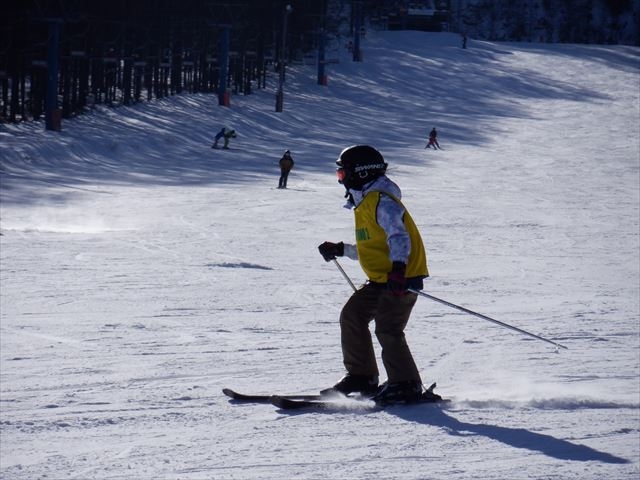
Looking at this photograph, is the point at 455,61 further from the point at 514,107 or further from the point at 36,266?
the point at 36,266

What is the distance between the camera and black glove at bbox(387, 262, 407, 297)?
16.7 feet

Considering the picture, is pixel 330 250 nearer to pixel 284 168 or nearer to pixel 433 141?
pixel 284 168

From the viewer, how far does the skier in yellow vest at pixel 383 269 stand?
17.1ft

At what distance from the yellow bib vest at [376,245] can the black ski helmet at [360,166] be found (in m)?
0.10

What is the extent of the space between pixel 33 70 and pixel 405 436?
2807cm

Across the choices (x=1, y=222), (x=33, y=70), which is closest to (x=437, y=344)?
(x=1, y=222)

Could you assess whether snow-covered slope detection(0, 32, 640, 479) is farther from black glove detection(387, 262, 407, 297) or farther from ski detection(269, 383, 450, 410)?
black glove detection(387, 262, 407, 297)

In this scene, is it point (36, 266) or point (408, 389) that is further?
point (36, 266)

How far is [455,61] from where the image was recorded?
61750 mm

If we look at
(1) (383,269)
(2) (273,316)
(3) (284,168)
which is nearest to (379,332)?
(1) (383,269)

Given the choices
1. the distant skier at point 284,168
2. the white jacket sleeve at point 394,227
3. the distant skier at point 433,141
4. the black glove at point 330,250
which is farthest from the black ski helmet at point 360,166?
the distant skier at point 433,141

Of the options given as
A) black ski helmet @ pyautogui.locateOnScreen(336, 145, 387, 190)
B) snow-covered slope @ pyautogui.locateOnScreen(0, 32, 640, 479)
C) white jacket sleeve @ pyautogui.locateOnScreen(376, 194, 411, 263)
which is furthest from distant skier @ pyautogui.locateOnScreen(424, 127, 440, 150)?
white jacket sleeve @ pyautogui.locateOnScreen(376, 194, 411, 263)

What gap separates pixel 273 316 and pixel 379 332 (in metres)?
3.55

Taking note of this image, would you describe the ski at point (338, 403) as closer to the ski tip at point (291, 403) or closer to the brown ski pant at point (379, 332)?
the ski tip at point (291, 403)
